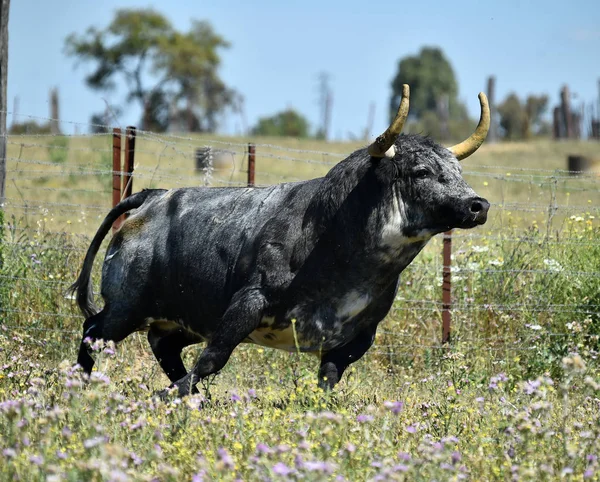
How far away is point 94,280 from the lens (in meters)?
9.01

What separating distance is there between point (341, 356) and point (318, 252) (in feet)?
2.52

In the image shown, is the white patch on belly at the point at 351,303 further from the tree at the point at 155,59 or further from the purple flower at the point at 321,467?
the tree at the point at 155,59

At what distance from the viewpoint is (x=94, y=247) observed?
25.0 feet

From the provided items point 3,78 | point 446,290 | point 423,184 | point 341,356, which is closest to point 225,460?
point 423,184

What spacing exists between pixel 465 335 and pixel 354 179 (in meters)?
2.98

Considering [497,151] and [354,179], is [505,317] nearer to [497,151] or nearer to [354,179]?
[354,179]

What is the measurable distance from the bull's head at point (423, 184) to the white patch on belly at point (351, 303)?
480 millimetres

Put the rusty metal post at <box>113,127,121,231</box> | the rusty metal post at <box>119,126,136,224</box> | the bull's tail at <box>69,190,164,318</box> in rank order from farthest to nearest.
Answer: the rusty metal post at <box>113,127,121,231</box> < the rusty metal post at <box>119,126,136,224</box> < the bull's tail at <box>69,190,164,318</box>

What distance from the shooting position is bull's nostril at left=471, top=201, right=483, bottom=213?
19.2ft

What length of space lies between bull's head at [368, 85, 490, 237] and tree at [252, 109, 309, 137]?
65927 millimetres

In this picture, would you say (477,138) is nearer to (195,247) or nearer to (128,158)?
(195,247)

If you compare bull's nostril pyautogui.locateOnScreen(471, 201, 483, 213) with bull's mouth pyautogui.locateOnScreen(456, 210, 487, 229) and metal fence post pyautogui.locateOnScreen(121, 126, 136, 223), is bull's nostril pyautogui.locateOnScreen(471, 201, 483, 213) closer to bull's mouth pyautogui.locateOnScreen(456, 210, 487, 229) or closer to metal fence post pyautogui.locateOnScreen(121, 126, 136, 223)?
bull's mouth pyautogui.locateOnScreen(456, 210, 487, 229)

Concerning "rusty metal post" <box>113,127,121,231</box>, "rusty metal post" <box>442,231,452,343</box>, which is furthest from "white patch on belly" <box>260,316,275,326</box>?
"rusty metal post" <box>113,127,121,231</box>

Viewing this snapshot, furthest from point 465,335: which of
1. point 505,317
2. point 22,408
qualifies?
point 22,408
